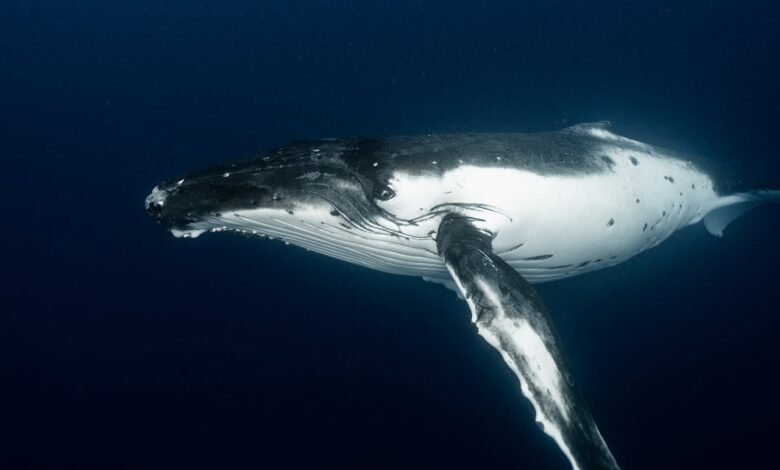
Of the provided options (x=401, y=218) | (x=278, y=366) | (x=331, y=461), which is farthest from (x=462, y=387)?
(x=401, y=218)

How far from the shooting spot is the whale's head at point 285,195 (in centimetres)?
376

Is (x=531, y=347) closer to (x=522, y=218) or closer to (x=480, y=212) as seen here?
(x=480, y=212)

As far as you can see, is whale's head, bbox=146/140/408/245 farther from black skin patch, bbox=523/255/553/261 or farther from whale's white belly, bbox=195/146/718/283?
black skin patch, bbox=523/255/553/261

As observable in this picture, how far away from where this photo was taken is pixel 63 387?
17812 millimetres

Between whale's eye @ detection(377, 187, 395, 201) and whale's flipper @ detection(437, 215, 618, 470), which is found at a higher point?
whale's eye @ detection(377, 187, 395, 201)

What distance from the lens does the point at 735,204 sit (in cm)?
866

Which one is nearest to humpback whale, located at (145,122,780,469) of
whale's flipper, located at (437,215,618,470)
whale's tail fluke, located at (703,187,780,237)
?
whale's flipper, located at (437,215,618,470)

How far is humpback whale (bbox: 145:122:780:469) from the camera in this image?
3.12 metres

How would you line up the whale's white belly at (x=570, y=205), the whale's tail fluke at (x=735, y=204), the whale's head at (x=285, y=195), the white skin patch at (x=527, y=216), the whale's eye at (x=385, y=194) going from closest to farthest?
the whale's head at (x=285, y=195) → the whale's eye at (x=385, y=194) → the white skin patch at (x=527, y=216) → the whale's white belly at (x=570, y=205) → the whale's tail fluke at (x=735, y=204)

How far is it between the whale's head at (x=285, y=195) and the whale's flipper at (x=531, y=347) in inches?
39.6

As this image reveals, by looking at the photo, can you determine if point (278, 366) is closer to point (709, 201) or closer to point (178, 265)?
point (178, 265)

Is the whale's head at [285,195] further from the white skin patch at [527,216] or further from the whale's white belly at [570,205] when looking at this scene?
the whale's white belly at [570,205]

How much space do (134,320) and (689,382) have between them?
62.5 feet

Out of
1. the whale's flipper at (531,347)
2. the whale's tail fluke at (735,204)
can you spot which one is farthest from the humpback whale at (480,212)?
the whale's tail fluke at (735,204)
